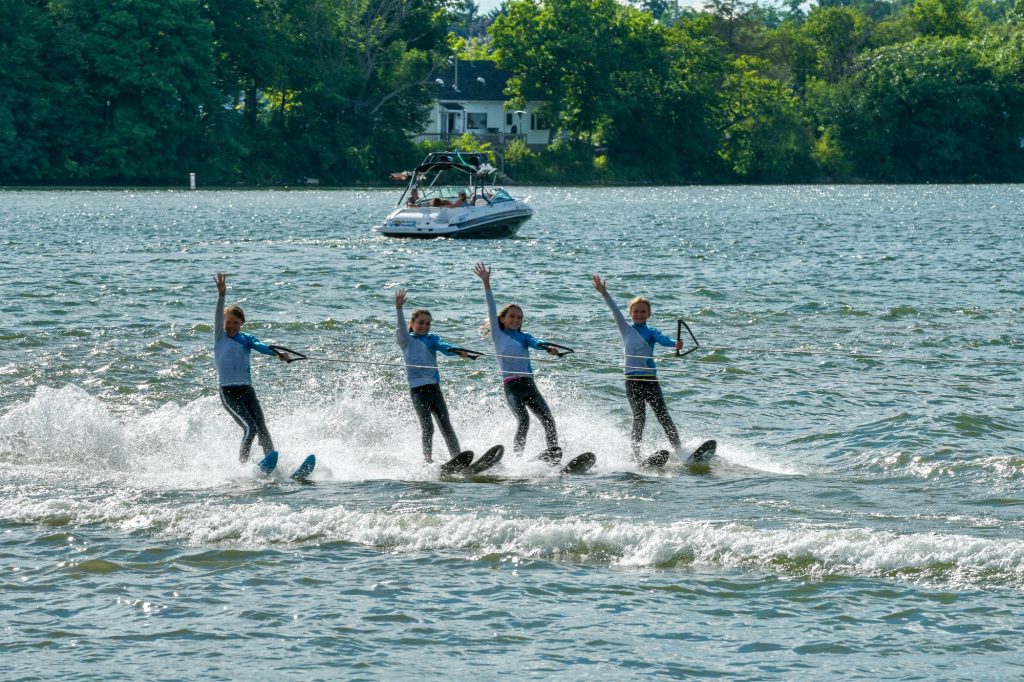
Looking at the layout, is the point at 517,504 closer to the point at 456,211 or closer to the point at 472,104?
the point at 456,211

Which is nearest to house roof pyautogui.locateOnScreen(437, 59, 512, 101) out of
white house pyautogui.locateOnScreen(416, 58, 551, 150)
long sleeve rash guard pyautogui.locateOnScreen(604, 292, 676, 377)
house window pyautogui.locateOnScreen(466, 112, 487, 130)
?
white house pyautogui.locateOnScreen(416, 58, 551, 150)

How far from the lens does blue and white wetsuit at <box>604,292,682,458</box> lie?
15.2 m

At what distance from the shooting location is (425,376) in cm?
1515

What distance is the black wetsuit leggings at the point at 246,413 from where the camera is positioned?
14.9m

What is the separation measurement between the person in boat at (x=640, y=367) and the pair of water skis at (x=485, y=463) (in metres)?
0.75

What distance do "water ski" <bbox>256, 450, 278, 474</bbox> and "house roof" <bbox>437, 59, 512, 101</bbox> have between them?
11358 cm

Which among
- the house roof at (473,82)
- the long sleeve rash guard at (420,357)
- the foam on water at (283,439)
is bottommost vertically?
the foam on water at (283,439)

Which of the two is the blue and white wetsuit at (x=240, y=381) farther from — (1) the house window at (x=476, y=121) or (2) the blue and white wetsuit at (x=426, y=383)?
(1) the house window at (x=476, y=121)

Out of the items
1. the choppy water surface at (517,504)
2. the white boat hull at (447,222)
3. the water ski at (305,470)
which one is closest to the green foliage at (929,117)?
the white boat hull at (447,222)

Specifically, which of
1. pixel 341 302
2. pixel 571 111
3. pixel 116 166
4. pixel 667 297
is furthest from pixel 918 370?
pixel 571 111

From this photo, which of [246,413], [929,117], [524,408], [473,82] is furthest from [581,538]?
[473,82]

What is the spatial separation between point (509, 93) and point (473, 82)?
40.0ft

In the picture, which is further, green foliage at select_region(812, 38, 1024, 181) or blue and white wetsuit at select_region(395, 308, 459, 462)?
green foliage at select_region(812, 38, 1024, 181)

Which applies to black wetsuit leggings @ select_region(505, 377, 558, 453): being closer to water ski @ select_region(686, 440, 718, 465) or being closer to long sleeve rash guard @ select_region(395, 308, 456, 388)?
long sleeve rash guard @ select_region(395, 308, 456, 388)
